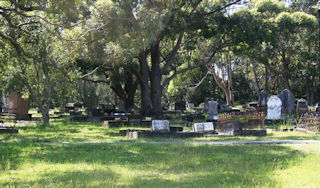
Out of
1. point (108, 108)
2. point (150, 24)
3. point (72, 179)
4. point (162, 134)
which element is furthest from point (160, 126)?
point (108, 108)

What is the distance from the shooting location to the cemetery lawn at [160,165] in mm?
6055

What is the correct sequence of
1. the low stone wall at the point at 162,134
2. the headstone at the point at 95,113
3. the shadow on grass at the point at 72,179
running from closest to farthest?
the shadow on grass at the point at 72,179
the low stone wall at the point at 162,134
the headstone at the point at 95,113

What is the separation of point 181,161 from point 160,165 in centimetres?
61

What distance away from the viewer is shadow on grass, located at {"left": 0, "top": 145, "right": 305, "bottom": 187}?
617 centimetres

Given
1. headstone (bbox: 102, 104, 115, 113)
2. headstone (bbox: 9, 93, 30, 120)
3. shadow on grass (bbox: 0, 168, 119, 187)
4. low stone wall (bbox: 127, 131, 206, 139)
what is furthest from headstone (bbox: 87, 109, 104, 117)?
shadow on grass (bbox: 0, 168, 119, 187)

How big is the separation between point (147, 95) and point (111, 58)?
5.73 meters

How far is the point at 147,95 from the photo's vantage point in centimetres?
2664

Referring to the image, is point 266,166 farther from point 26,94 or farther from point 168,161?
point 26,94

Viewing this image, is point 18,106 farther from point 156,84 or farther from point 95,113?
point 156,84

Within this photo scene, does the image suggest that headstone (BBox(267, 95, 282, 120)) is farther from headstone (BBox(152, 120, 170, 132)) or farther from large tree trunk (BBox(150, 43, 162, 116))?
large tree trunk (BBox(150, 43, 162, 116))

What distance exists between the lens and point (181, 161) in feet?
25.9

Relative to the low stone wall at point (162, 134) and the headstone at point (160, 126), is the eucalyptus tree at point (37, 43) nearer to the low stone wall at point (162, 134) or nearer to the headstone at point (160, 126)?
the low stone wall at point (162, 134)

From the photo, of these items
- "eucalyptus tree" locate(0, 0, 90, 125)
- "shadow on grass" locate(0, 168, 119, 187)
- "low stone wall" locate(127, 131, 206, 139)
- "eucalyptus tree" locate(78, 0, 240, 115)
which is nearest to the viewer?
"shadow on grass" locate(0, 168, 119, 187)

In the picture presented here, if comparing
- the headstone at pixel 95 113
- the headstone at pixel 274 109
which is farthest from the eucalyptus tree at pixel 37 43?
the headstone at pixel 274 109
